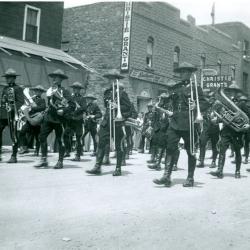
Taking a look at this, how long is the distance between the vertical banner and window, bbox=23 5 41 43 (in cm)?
488

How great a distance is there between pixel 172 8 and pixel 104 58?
6.18m

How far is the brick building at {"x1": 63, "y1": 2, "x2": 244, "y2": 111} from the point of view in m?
24.1

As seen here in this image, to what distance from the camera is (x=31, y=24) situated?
21062 millimetres

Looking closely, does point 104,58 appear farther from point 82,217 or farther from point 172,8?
point 82,217

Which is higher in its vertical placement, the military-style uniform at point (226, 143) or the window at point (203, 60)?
the window at point (203, 60)

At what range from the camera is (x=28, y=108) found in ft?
42.2

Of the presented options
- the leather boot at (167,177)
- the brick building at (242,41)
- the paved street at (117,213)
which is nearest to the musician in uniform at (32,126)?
the paved street at (117,213)

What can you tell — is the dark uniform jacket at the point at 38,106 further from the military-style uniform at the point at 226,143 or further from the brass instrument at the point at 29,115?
the military-style uniform at the point at 226,143

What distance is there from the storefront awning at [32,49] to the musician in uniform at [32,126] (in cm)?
581

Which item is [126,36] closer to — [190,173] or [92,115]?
[92,115]

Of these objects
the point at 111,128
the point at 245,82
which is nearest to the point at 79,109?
the point at 111,128

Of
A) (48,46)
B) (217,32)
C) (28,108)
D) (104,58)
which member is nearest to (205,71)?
(217,32)

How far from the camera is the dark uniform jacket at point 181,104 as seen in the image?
7.75 m

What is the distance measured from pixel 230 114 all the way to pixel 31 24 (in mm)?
14167
